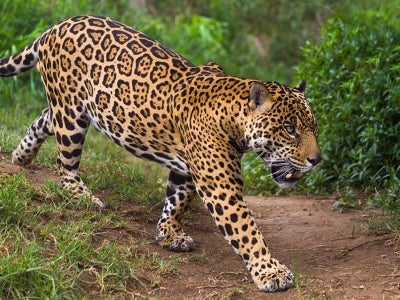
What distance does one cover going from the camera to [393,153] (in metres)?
8.98

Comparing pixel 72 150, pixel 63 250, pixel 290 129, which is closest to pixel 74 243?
pixel 63 250

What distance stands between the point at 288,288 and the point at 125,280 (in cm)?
119

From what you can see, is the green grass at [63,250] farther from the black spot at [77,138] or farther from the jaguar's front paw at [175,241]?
the black spot at [77,138]

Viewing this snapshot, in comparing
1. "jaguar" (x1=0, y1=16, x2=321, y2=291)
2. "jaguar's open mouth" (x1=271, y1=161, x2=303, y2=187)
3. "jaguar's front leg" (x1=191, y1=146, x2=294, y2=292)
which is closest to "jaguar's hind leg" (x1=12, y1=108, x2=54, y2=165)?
"jaguar" (x1=0, y1=16, x2=321, y2=291)

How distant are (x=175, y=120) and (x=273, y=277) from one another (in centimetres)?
151

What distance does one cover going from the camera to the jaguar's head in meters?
6.80

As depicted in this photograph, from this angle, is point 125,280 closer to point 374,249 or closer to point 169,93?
point 169,93

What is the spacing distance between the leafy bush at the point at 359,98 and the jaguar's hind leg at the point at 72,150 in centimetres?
280

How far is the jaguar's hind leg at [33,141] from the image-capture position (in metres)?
8.44

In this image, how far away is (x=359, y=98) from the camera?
31.2 feet

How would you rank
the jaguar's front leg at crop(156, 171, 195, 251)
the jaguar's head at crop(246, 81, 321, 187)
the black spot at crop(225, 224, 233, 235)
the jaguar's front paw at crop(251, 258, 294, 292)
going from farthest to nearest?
the jaguar's front leg at crop(156, 171, 195, 251)
the black spot at crop(225, 224, 233, 235)
the jaguar's head at crop(246, 81, 321, 187)
the jaguar's front paw at crop(251, 258, 294, 292)

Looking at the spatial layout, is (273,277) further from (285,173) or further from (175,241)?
(175,241)

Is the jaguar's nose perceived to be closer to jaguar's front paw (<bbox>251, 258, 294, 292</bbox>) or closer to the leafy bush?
jaguar's front paw (<bbox>251, 258, 294, 292</bbox>)

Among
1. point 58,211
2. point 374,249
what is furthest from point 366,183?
point 58,211
